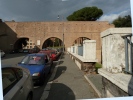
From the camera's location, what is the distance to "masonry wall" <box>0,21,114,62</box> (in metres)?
35.2

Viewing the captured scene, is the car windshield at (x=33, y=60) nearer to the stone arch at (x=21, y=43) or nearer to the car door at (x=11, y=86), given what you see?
the car door at (x=11, y=86)

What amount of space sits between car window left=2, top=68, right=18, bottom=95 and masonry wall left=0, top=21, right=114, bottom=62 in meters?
32.9

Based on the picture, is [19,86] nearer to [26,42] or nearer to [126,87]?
[126,87]

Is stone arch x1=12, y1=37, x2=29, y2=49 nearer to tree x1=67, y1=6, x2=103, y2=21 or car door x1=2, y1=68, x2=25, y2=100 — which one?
tree x1=67, y1=6, x2=103, y2=21

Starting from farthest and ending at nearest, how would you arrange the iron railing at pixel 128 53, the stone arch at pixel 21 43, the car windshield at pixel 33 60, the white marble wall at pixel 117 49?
the stone arch at pixel 21 43
the car windshield at pixel 33 60
the white marble wall at pixel 117 49
the iron railing at pixel 128 53

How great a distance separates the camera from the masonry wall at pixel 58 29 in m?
35.2

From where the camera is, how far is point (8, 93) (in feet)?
7.55

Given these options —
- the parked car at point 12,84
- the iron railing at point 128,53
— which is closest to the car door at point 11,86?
the parked car at point 12,84

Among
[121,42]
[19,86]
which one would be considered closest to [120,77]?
[121,42]

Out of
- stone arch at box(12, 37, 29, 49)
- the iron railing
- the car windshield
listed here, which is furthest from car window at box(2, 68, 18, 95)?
stone arch at box(12, 37, 29, 49)

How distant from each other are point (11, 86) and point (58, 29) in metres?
33.4

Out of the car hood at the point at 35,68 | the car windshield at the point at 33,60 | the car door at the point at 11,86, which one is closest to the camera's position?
the car door at the point at 11,86

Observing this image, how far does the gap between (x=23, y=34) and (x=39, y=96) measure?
32.2 m

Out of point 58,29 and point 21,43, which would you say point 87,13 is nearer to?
point 58,29
